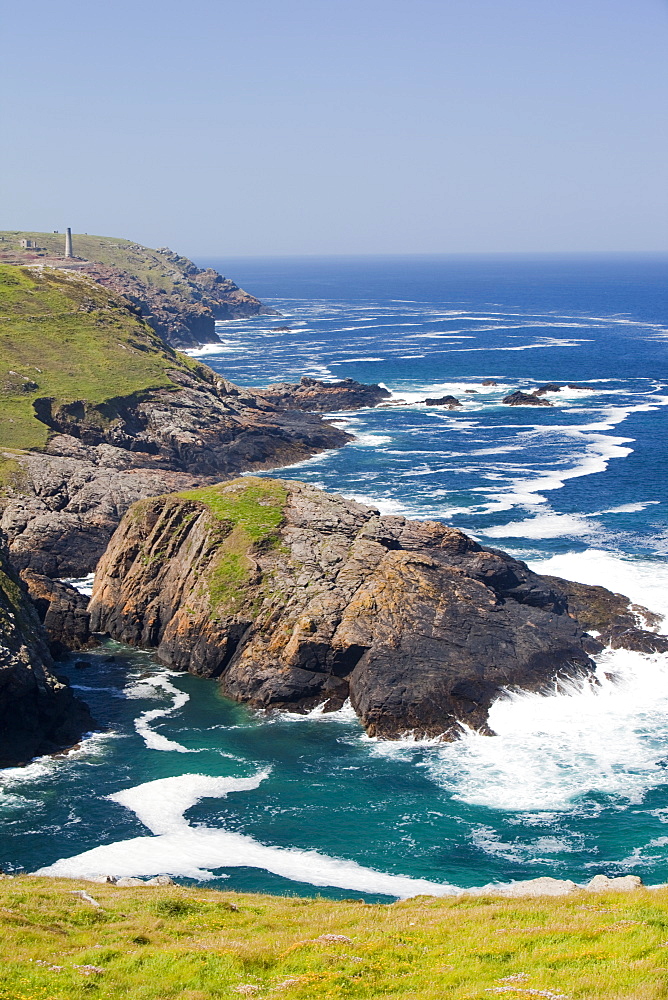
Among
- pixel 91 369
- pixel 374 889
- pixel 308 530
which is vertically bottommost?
pixel 374 889

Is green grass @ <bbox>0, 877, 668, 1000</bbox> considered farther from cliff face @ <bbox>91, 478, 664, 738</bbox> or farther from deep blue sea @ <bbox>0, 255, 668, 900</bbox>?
cliff face @ <bbox>91, 478, 664, 738</bbox>

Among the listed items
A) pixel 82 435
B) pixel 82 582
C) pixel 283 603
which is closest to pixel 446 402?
pixel 82 435

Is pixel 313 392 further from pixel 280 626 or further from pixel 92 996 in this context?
pixel 92 996

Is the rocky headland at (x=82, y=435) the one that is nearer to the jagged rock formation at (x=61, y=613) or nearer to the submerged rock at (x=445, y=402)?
the jagged rock formation at (x=61, y=613)

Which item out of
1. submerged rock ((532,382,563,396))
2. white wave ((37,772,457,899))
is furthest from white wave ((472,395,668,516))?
white wave ((37,772,457,899))

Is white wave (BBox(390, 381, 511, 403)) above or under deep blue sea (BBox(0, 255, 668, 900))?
above

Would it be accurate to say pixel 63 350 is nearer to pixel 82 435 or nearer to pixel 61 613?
pixel 82 435

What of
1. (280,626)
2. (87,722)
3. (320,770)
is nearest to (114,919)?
(320,770)
